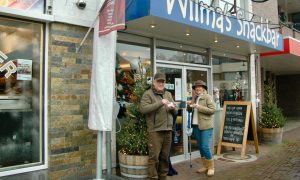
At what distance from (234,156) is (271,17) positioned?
252 inches

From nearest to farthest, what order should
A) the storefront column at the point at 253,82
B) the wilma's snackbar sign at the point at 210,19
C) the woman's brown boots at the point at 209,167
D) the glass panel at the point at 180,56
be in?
the wilma's snackbar sign at the point at 210,19
the woman's brown boots at the point at 209,167
the glass panel at the point at 180,56
the storefront column at the point at 253,82

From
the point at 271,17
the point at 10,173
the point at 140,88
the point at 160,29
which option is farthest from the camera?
the point at 271,17

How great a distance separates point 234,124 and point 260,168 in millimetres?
1409

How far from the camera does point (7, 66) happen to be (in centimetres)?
485

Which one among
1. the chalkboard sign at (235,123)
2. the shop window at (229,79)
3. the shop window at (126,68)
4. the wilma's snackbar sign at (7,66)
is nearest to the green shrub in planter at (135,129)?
the shop window at (126,68)

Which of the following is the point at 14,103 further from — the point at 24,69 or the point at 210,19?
the point at 210,19

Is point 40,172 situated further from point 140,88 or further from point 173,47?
point 173,47

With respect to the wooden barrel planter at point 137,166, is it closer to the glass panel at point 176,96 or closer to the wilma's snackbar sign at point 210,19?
the glass panel at point 176,96

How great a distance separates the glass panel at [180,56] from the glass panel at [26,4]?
2.75 meters

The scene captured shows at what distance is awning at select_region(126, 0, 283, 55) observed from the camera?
17.8 feet

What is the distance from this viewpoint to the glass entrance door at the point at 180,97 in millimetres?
7172

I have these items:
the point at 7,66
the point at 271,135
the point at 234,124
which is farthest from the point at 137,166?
the point at 271,135

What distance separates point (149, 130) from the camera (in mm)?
5301

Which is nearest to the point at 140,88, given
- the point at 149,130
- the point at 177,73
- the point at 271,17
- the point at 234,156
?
the point at 149,130
